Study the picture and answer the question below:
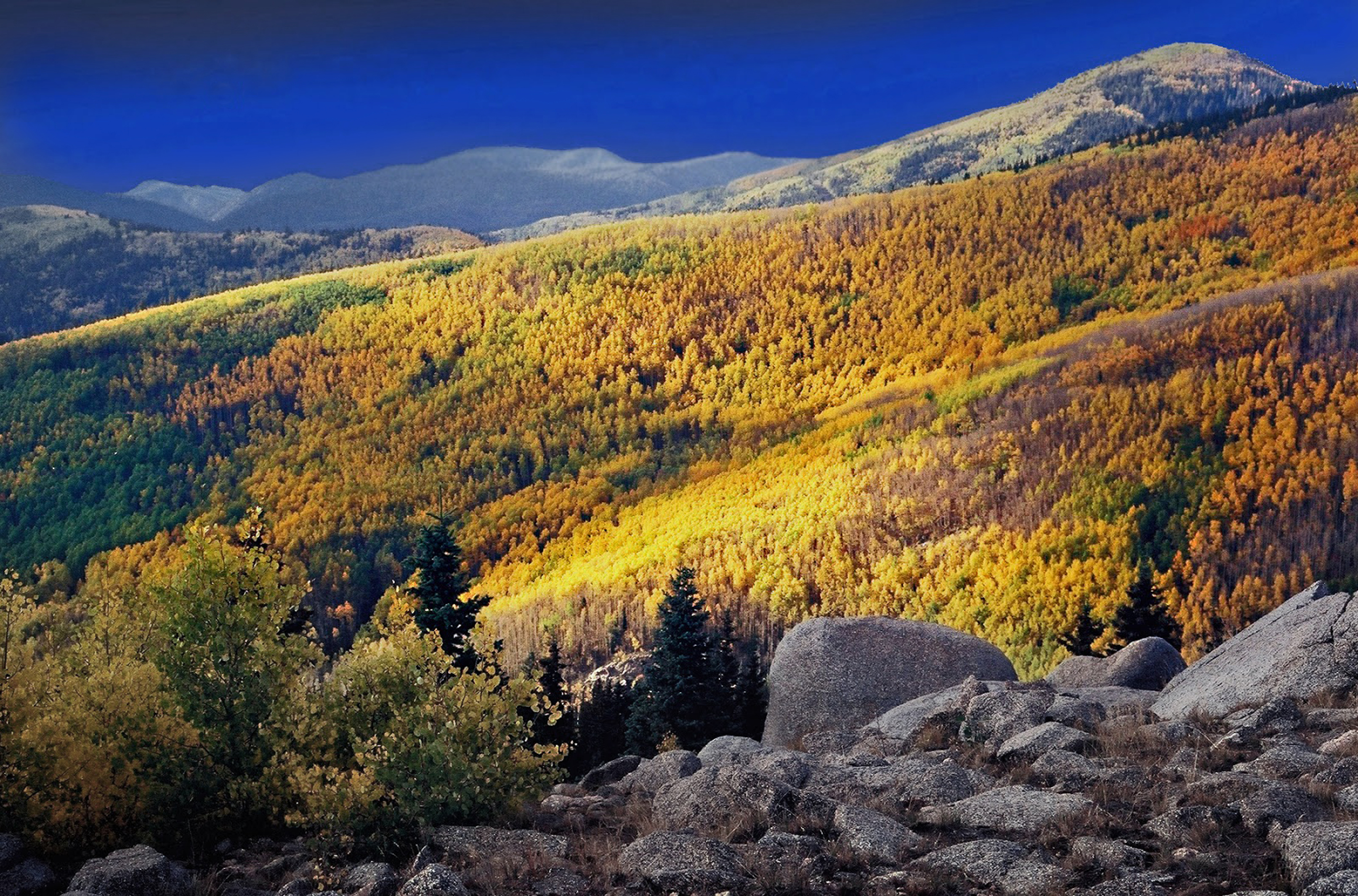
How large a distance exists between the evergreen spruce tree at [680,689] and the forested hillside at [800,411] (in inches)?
604

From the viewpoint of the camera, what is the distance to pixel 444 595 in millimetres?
35500

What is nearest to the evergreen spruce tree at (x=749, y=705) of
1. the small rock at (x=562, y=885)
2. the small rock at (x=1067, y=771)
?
the small rock at (x=1067, y=771)

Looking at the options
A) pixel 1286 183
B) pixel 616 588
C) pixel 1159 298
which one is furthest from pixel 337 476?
pixel 1286 183

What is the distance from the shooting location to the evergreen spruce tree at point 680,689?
114 feet

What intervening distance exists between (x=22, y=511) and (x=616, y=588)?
85.2 metres

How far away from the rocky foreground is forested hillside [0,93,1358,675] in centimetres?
2345

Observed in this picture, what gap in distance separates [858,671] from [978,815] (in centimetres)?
1434

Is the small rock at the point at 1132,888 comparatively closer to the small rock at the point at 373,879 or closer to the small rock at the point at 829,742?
the small rock at the point at 373,879

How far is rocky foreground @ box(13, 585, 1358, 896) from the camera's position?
11.7m

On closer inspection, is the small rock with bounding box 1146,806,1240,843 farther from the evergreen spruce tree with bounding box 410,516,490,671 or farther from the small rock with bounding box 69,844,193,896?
the evergreen spruce tree with bounding box 410,516,490,671

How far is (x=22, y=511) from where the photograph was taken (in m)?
121

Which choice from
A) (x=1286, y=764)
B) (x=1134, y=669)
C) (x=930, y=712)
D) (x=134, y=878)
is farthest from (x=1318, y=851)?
(x=1134, y=669)

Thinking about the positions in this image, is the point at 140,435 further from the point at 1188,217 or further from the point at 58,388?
the point at 1188,217

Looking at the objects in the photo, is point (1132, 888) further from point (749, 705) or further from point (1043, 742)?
point (749, 705)
